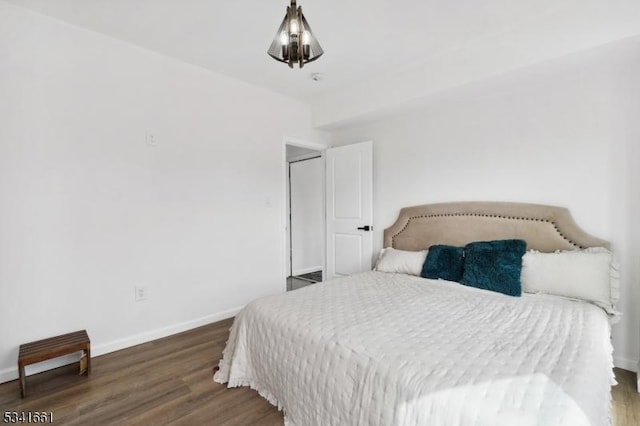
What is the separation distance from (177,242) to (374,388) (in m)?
2.29

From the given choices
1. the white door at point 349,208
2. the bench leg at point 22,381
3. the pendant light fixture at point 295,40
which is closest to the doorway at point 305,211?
the white door at point 349,208

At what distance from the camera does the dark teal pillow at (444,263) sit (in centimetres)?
270

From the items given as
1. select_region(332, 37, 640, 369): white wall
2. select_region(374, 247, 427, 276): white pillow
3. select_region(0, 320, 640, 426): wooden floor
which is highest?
select_region(332, 37, 640, 369): white wall

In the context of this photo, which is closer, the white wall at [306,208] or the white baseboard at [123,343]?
the white baseboard at [123,343]

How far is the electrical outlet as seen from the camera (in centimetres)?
270

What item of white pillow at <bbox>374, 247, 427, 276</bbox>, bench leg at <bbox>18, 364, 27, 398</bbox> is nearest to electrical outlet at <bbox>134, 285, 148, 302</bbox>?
bench leg at <bbox>18, 364, 27, 398</bbox>

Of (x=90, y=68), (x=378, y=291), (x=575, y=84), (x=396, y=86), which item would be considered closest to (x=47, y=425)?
(x=378, y=291)

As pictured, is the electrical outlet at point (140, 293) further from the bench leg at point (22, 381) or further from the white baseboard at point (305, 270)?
the white baseboard at point (305, 270)

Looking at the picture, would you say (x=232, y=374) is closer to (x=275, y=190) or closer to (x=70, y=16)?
(x=275, y=190)

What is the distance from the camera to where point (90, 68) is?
2443mm

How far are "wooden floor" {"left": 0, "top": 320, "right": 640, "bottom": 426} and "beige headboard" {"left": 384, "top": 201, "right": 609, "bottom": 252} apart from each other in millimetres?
991

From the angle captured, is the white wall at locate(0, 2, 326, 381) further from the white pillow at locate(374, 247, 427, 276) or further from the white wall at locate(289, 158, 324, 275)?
the white wall at locate(289, 158, 324, 275)

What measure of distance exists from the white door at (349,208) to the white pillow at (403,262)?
619 mm

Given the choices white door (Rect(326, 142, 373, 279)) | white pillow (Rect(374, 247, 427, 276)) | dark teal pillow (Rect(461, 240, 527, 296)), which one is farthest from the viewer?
white door (Rect(326, 142, 373, 279))
